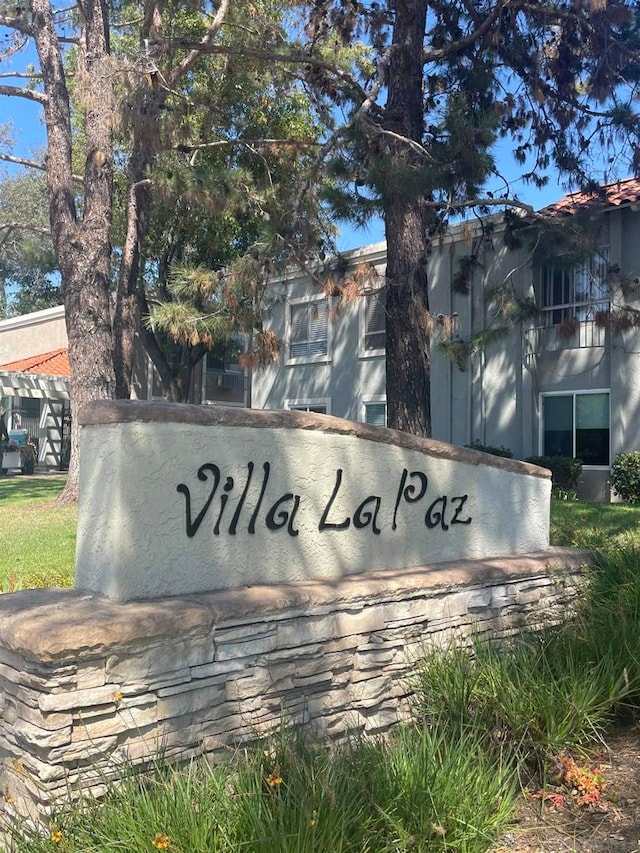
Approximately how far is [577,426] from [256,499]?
1344 centimetres

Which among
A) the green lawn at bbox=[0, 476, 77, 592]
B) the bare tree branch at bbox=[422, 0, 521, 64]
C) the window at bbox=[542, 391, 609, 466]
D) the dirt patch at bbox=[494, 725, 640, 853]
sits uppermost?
the bare tree branch at bbox=[422, 0, 521, 64]

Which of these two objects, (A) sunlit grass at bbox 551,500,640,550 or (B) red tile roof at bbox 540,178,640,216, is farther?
(B) red tile roof at bbox 540,178,640,216

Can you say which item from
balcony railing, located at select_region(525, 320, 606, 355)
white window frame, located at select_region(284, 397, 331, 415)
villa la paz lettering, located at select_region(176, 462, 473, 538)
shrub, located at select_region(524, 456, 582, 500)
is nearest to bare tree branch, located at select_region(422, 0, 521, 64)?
balcony railing, located at select_region(525, 320, 606, 355)

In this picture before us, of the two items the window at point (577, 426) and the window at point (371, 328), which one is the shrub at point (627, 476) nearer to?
the window at point (577, 426)

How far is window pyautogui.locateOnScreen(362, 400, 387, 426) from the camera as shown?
1977 centimetres

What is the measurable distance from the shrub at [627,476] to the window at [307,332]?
28.2 ft

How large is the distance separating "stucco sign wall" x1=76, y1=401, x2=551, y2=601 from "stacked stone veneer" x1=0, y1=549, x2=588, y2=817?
0.18 m

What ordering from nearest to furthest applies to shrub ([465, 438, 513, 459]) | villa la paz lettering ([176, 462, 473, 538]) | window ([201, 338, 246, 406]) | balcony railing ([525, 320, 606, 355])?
1. villa la paz lettering ([176, 462, 473, 538])
2. balcony railing ([525, 320, 606, 355])
3. shrub ([465, 438, 513, 459])
4. window ([201, 338, 246, 406])

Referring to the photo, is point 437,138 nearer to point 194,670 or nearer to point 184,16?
point 194,670

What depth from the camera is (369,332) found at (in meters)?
20.1

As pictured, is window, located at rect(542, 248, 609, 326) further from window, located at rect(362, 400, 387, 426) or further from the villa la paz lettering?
the villa la paz lettering

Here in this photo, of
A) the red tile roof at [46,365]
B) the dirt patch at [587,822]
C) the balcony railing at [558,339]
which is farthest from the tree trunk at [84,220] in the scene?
the red tile roof at [46,365]

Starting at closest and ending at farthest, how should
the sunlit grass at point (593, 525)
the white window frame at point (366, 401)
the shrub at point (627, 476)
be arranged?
1. the sunlit grass at point (593, 525)
2. the shrub at point (627, 476)
3. the white window frame at point (366, 401)

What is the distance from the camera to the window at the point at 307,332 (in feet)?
69.7
